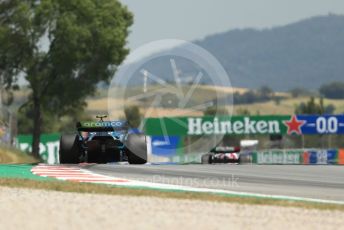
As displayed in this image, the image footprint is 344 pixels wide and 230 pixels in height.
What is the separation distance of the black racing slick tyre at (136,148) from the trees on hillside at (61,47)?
103 feet

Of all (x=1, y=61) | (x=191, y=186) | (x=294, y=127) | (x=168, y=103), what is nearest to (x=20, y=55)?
(x=1, y=61)

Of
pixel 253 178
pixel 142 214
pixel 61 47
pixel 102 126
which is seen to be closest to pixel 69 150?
pixel 102 126

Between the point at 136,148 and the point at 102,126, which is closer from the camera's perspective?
the point at 102,126

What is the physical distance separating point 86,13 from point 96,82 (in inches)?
193

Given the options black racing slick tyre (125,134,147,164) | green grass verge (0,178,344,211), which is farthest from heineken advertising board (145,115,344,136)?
green grass verge (0,178,344,211)

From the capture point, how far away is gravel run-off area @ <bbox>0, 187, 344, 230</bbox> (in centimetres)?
1147

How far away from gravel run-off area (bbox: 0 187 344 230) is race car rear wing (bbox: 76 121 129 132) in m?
7.18

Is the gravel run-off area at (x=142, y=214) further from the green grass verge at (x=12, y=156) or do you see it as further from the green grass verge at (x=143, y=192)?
the green grass verge at (x=12, y=156)

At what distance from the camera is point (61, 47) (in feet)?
181

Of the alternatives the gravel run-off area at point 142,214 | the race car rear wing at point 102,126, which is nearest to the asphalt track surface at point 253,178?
the race car rear wing at point 102,126

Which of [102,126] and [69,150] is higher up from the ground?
[102,126]

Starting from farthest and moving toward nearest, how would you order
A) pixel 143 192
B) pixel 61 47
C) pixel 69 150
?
pixel 61 47, pixel 69 150, pixel 143 192

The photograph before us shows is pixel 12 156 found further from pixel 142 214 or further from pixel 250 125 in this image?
pixel 142 214

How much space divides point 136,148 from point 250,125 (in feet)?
135
